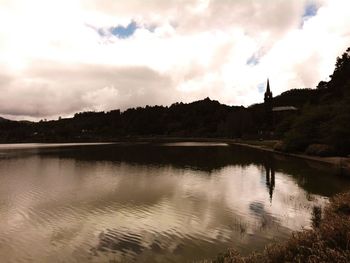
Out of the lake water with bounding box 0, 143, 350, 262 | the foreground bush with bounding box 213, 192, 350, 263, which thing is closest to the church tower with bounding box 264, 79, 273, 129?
the lake water with bounding box 0, 143, 350, 262

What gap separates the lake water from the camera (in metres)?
17.5

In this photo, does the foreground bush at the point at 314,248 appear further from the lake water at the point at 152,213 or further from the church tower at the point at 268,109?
the church tower at the point at 268,109

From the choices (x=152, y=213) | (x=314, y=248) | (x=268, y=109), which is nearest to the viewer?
(x=314, y=248)

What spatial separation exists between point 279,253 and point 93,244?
10875 millimetres

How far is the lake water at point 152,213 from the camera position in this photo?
17.5 metres

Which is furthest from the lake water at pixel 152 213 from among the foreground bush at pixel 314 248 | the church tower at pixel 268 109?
the church tower at pixel 268 109

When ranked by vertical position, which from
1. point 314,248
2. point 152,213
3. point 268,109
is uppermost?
point 268,109

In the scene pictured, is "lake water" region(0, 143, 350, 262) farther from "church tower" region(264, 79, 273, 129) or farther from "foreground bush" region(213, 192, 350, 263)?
"church tower" region(264, 79, 273, 129)

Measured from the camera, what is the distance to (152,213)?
25.0m

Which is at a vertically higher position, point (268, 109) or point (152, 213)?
point (268, 109)

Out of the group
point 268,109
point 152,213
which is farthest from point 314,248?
point 268,109

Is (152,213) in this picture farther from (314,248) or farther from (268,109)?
(268,109)

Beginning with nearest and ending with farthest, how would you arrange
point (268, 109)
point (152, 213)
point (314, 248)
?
point (314, 248)
point (152, 213)
point (268, 109)

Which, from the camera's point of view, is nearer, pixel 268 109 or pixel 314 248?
pixel 314 248
